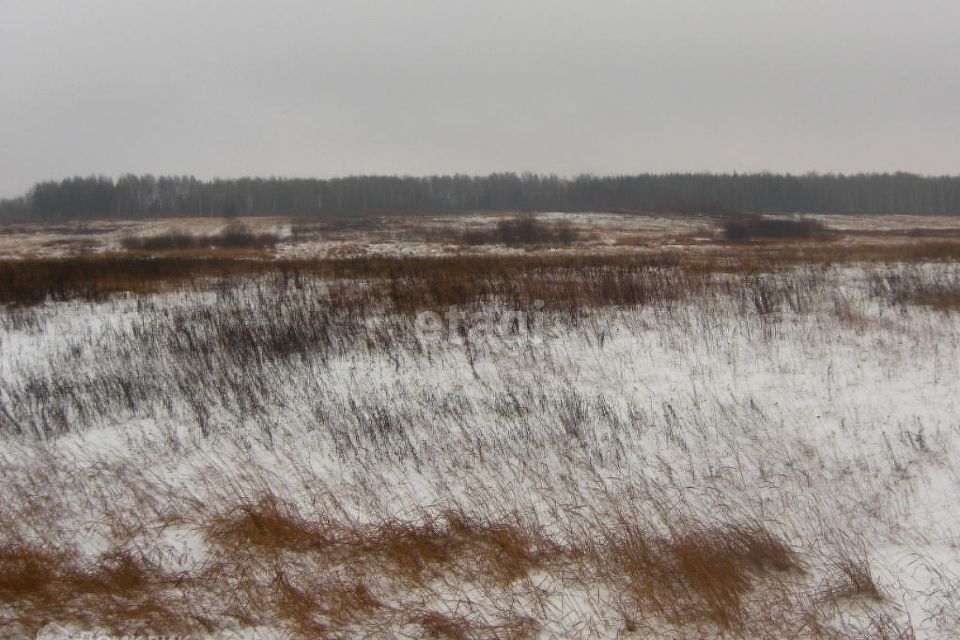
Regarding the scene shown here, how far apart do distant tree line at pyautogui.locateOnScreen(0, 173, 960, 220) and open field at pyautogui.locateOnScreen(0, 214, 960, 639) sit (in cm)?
7344

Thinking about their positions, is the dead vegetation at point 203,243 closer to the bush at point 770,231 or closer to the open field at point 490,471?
the open field at point 490,471

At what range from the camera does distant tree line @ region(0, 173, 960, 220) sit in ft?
275

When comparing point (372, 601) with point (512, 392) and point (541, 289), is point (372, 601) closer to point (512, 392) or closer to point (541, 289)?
point (512, 392)

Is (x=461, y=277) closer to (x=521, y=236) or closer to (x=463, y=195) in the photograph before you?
(x=521, y=236)

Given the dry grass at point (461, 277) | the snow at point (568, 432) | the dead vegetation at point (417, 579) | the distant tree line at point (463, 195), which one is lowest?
the dead vegetation at point (417, 579)

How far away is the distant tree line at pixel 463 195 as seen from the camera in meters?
83.9

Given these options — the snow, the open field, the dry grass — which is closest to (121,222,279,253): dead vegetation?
the dry grass

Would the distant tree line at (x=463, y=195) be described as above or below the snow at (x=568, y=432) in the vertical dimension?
above

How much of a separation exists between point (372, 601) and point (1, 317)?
11314 millimetres

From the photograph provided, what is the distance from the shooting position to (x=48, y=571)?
339 centimetres

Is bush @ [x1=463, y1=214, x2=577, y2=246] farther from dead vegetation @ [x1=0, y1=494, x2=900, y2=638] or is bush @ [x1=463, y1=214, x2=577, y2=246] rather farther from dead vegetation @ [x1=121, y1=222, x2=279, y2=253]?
dead vegetation @ [x1=0, y1=494, x2=900, y2=638]

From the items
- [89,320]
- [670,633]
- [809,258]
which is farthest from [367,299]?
[809,258]

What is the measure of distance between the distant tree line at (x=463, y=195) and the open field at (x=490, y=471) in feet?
241

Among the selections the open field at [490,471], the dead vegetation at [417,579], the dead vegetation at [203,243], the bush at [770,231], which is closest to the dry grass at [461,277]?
the open field at [490,471]
